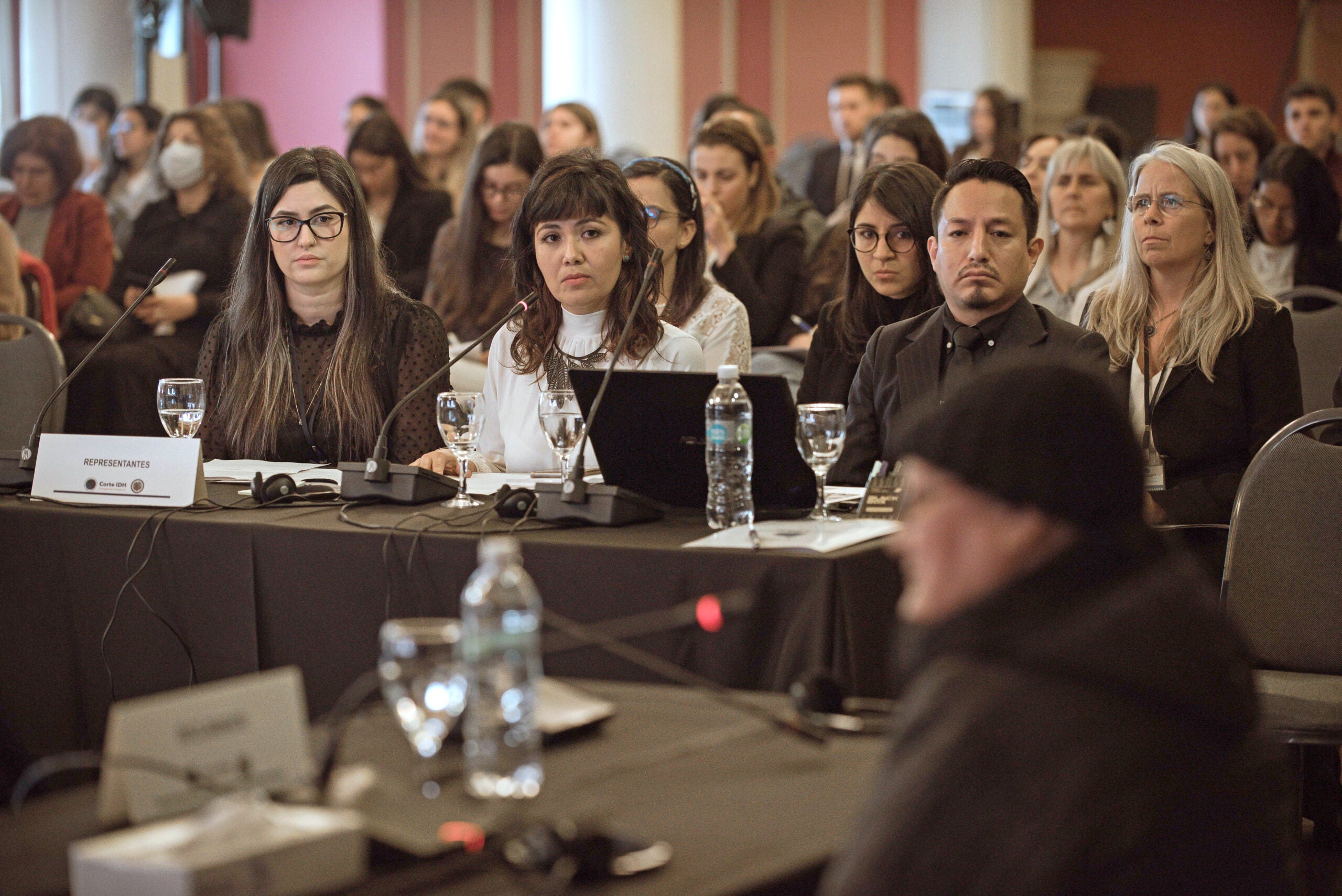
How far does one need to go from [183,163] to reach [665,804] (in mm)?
4541

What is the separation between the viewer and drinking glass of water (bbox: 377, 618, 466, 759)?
46.4 inches

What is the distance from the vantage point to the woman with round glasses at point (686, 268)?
3.51m

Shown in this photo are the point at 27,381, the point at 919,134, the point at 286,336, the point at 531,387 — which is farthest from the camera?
the point at 919,134

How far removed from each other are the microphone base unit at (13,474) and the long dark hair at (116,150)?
422cm

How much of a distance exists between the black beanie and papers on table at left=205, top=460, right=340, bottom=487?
1.77 metres

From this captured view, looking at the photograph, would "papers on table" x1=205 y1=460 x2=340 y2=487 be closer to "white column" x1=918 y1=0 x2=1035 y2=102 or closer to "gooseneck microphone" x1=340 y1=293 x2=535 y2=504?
"gooseneck microphone" x1=340 y1=293 x2=535 y2=504

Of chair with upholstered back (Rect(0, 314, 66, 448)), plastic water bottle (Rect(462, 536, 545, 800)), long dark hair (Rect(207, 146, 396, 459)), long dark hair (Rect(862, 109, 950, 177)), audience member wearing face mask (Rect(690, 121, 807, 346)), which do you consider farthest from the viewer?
audience member wearing face mask (Rect(690, 121, 807, 346))

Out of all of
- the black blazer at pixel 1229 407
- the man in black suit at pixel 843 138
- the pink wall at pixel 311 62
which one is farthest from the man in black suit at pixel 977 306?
the pink wall at pixel 311 62

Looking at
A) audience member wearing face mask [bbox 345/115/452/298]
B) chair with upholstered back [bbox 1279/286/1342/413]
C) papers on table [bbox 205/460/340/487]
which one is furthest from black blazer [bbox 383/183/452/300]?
chair with upholstered back [bbox 1279/286/1342/413]

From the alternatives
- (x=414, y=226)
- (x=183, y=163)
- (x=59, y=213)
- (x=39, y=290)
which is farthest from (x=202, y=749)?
(x=59, y=213)

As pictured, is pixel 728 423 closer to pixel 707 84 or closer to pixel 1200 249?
pixel 1200 249

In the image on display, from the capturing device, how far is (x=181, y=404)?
2604 millimetres

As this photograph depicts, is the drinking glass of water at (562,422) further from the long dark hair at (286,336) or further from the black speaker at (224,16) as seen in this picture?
the black speaker at (224,16)

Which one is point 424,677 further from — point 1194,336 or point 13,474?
point 1194,336
